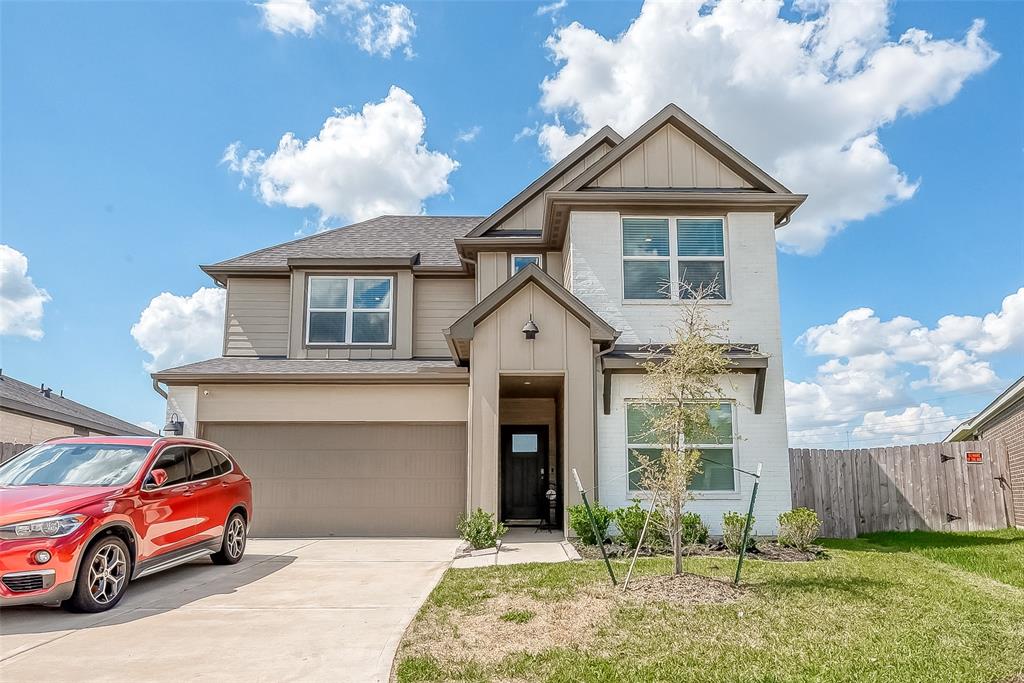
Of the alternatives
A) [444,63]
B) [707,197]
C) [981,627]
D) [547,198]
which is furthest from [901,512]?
[444,63]

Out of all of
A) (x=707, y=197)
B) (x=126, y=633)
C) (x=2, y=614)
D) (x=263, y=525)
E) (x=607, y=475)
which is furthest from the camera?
(x=263, y=525)

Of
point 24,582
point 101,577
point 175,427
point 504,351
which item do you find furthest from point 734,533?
point 175,427

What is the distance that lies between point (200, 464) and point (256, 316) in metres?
6.85

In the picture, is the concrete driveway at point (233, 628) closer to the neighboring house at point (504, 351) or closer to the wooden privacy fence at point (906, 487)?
A: the neighboring house at point (504, 351)

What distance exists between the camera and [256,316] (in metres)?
15.0

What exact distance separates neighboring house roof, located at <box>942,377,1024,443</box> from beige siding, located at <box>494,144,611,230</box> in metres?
8.90

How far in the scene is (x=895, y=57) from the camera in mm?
11688

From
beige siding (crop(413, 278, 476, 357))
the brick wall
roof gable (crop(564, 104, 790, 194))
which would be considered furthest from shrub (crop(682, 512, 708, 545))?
beige siding (crop(413, 278, 476, 357))

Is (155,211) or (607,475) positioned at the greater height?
(155,211)

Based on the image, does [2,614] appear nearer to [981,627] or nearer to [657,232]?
[981,627]

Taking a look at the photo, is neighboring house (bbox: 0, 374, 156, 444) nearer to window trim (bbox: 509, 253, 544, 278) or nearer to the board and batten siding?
the board and batten siding

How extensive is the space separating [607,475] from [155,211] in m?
10.2

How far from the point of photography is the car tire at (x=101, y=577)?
633 centimetres

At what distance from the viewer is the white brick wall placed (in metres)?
11.4
